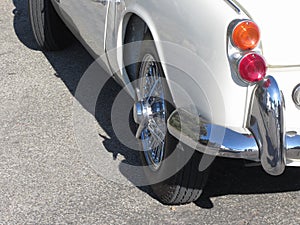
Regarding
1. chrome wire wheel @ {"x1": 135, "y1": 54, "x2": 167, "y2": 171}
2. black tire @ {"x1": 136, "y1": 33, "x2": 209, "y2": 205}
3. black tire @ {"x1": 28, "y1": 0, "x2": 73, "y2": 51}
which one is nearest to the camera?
black tire @ {"x1": 136, "y1": 33, "x2": 209, "y2": 205}

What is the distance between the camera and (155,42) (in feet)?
12.6

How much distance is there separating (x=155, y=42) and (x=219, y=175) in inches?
39.5

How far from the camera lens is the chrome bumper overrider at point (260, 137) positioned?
3.38 metres

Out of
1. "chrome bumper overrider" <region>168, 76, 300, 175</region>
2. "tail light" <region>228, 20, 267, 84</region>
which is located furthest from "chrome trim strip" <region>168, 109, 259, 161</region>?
"tail light" <region>228, 20, 267, 84</region>

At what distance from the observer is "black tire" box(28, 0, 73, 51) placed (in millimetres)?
6086

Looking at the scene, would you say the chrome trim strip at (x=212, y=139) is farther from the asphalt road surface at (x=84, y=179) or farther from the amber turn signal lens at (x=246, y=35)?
the asphalt road surface at (x=84, y=179)

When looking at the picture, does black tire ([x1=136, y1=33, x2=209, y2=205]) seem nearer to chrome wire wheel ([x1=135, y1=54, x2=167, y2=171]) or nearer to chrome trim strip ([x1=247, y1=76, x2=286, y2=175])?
chrome wire wheel ([x1=135, y1=54, x2=167, y2=171])

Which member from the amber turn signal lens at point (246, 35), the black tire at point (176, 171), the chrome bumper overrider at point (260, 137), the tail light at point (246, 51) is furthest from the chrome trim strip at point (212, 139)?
the amber turn signal lens at point (246, 35)

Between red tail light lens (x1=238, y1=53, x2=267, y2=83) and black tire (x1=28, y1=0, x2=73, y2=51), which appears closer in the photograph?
Answer: red tail light lens (x1=238, y1=53, x2=267, y2=83)

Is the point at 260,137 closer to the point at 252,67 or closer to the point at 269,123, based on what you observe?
the point at 269,123

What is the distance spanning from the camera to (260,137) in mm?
3441

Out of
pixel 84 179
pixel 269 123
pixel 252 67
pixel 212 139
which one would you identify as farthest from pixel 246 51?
pixel 84 179

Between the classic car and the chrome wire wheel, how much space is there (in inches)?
0.5

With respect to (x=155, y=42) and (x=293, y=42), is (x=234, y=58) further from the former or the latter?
(x=155, y=42)
